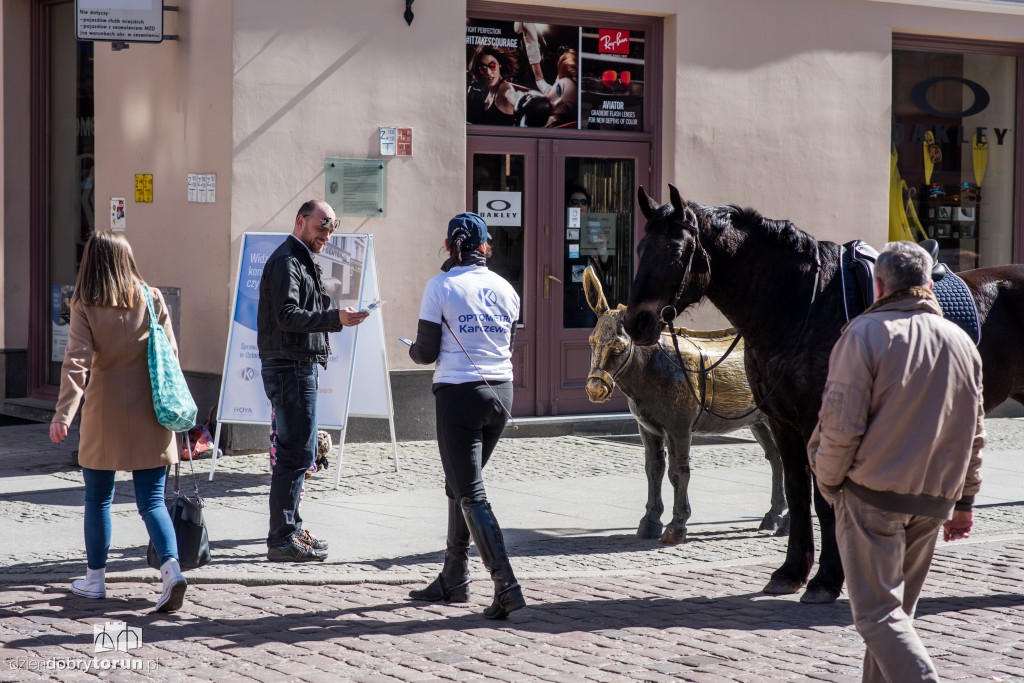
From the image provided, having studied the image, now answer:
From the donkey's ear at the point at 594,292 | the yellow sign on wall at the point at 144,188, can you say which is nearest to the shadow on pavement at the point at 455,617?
the donkey's ear at the point at 594,292

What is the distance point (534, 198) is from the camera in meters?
12.8

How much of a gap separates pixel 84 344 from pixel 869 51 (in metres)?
10.1

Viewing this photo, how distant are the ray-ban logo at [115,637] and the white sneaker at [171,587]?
0.26 m

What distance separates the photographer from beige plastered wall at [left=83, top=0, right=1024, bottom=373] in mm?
11461

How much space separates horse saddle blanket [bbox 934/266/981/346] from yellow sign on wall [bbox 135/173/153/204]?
7516 millimetres

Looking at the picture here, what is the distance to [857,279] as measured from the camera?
270 inches

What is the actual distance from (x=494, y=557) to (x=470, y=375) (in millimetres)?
862

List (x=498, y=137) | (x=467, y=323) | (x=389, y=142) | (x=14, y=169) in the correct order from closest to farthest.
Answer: (x=467, y=323)
(x=389, y=142)
(x=498, y=137)
(x=14, y=169)

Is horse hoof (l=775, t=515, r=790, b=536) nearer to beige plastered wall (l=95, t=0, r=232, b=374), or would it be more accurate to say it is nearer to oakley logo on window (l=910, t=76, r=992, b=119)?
beige plastered wall (l=95, t=0, r=232, b=374)

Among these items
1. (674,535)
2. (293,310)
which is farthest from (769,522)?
(293,310)

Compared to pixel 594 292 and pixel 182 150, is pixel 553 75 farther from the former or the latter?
pixel 594 292

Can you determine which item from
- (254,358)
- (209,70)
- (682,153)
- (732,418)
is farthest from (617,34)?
(732,418)

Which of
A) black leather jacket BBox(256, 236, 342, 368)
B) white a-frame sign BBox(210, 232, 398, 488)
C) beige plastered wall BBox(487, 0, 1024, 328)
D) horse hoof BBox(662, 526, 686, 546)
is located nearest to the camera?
black leather jacket BBox(256, 236, 342, 368)

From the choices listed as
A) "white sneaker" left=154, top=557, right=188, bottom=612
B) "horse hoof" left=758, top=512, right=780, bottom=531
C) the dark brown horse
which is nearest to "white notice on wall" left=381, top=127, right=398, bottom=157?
"horse hoof" left=758, top=512, right=780, bottom=531
